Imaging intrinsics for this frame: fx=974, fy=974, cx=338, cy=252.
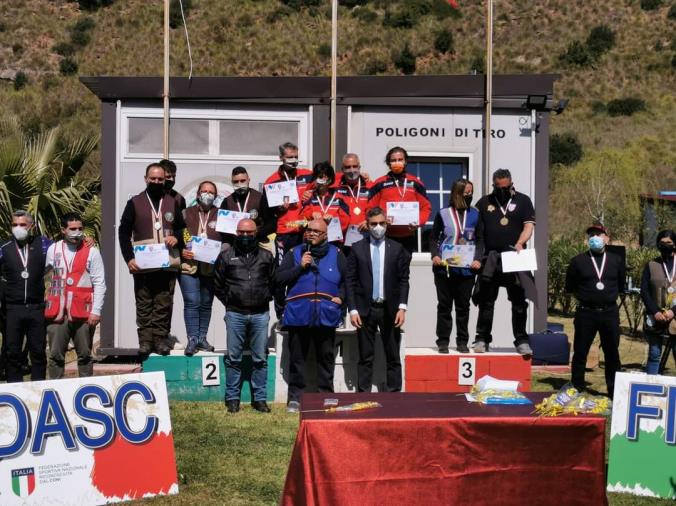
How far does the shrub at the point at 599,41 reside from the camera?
183 feet

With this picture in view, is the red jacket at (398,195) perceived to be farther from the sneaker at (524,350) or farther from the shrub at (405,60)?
the shrub at (405,60)

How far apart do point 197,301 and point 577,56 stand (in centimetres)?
4894

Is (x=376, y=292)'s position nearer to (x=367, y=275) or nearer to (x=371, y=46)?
(x=367, y=275)

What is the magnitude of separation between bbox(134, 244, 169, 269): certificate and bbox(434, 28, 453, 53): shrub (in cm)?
4784

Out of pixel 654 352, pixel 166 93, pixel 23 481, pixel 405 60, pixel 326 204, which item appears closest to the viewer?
pixel 23 481

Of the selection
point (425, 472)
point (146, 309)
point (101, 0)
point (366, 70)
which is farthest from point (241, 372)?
point (101, 0)

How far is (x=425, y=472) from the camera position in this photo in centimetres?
584

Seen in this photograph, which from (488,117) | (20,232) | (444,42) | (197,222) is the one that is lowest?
(20,232)

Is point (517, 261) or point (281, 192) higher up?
point (281, 192)

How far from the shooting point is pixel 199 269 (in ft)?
33.2

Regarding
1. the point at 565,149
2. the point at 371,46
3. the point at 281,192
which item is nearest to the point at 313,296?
the point at 281,192

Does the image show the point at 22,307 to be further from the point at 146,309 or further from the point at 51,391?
the point at 51,391

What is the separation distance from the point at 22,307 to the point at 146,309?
1.22m

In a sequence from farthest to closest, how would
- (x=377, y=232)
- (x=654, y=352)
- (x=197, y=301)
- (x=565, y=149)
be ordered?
(x=565, y=149), (x=654, y=352), (x=197, y=301), (x=377, y=232)
